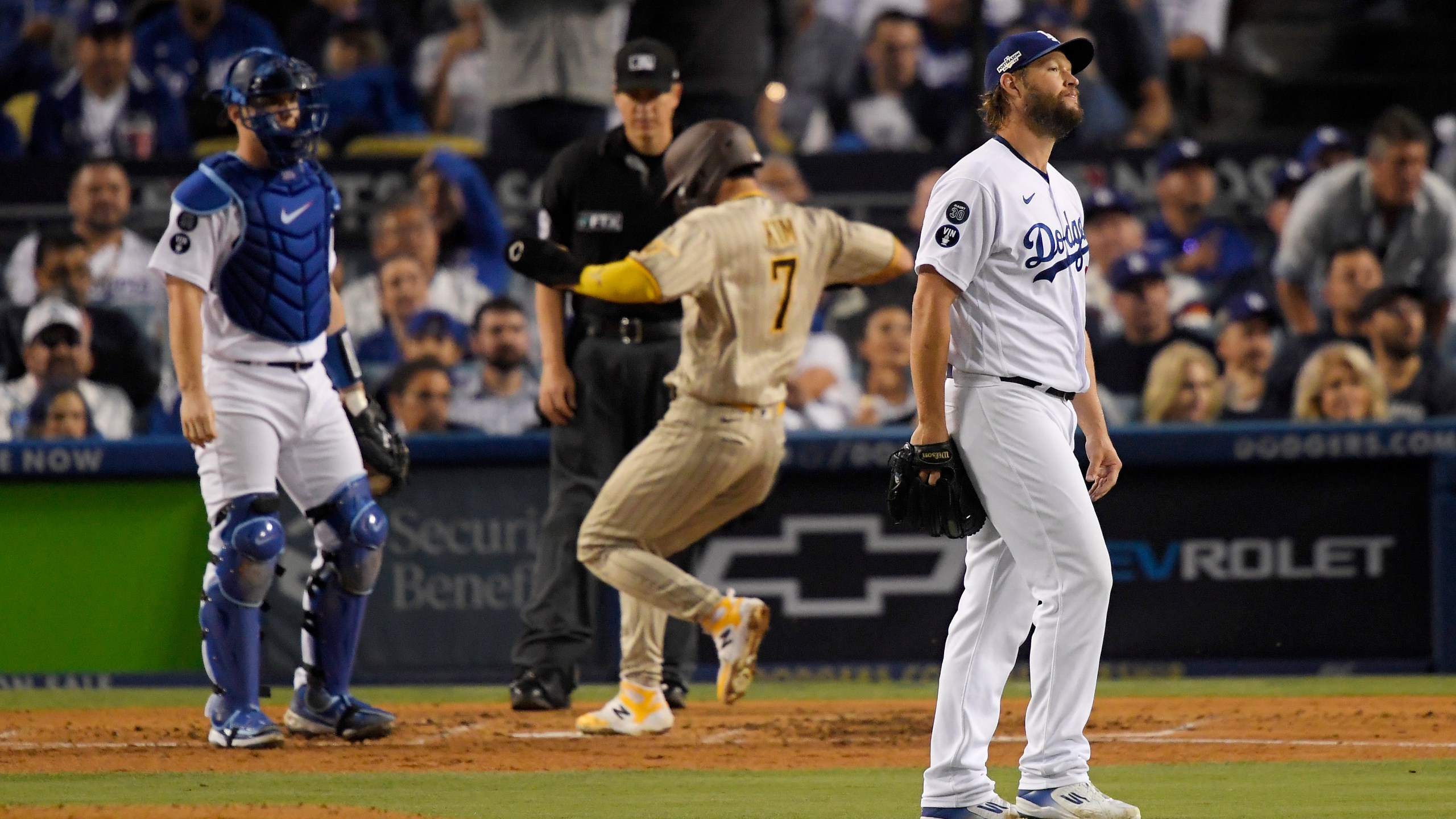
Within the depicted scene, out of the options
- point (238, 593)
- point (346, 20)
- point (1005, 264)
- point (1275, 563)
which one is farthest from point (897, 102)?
point (1005, 264)

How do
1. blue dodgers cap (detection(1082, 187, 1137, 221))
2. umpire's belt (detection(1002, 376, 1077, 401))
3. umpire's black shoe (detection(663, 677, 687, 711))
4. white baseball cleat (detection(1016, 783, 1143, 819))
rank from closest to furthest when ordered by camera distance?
white baseball cleat (detection(1016, 783, 1143, 819)) < umpire's belt (detection(1002, 376, 1077, 401)) < umpire's black shoe (detection(663, 677, 687, 711)) < blue dodgers cap (detection(1082, 187, 1137, 221))

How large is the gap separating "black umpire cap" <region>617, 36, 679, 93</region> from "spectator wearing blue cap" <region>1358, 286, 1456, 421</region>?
3850 mm

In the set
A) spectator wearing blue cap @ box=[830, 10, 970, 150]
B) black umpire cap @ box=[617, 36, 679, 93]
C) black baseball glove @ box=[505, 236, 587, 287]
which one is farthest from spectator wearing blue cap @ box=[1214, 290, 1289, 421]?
black baseball glove @ box=[505, 236, 587, 287]

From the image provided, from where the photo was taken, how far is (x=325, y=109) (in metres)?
5.91

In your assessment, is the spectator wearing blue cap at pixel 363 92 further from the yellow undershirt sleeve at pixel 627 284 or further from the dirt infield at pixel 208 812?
the dirt infield at pixel 208 812

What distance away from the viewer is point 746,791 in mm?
4961

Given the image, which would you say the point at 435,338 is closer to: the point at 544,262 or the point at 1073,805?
the point at 544,262

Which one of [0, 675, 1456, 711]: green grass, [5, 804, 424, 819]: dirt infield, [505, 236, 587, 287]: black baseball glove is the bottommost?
[0, 675, 1456, 711]: green grass

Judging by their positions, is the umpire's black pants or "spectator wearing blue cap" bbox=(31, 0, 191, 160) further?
"spectator wearing blue cap" bbox=(31, 0, 191, 160)

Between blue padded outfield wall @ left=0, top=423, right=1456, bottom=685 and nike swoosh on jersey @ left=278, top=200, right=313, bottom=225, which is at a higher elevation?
nike swoosh on jersey @ left=278, top=200, right=313, bottom=225

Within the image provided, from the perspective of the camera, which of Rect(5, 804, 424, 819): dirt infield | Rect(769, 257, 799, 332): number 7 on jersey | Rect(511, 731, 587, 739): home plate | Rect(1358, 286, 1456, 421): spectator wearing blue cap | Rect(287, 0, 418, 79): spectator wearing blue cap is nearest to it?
Rect(5, 804, 424, 819): dirt infield

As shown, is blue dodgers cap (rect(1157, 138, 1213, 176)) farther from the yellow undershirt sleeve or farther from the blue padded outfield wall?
the yellow undershirt sleeve

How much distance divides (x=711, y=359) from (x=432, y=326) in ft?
11.0

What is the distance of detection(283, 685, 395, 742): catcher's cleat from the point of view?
5.99 metres
